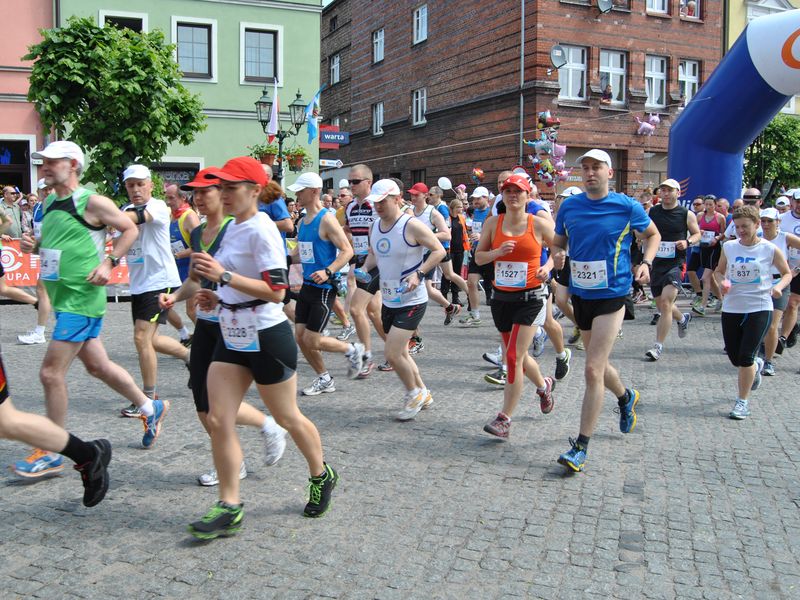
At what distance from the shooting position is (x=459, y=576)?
12.3ft

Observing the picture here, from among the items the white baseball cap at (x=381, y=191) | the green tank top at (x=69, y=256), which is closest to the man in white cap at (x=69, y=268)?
the green tank top at (x=69, y=256)

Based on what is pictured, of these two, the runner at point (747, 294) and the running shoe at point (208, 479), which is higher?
the runner at point (747, 294)

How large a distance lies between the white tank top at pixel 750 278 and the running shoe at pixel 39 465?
221 inches

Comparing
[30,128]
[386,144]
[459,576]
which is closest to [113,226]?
[459,576]

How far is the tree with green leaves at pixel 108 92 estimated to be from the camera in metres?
16.0

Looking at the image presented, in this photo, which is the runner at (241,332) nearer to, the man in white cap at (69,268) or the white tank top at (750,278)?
the man in white cap at (69,268)

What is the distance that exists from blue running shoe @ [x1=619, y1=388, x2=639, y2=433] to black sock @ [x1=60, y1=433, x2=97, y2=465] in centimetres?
369

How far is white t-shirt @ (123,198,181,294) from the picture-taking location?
6.80 m

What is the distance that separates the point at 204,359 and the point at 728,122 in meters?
13.8

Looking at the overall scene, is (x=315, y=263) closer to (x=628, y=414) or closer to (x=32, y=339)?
(x=628, y=414)

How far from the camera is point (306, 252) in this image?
7551 millimetres

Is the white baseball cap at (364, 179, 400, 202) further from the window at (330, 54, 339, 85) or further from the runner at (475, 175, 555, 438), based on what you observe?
the window at (330, 54, 339, 85)

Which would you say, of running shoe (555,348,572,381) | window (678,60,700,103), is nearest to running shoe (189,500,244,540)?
running shoe (555,348,572,381)

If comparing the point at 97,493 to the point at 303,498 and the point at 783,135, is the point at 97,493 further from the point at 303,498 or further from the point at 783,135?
the point at 783,135
